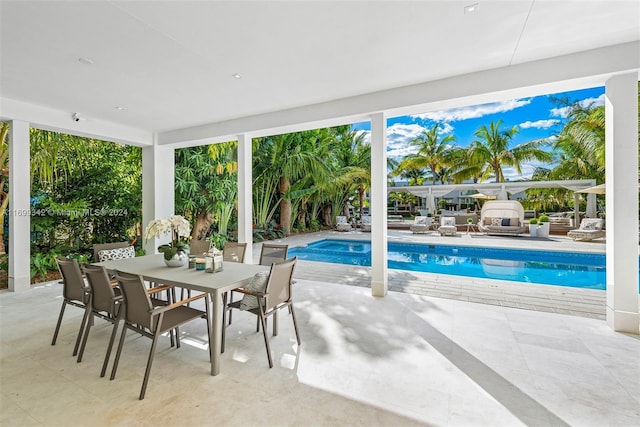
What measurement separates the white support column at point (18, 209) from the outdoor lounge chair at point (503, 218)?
15.1 m

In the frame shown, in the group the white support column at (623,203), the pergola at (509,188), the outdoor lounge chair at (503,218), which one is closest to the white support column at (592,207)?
the pergola at (509,188)

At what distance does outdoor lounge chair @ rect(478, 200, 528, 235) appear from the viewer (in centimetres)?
1287

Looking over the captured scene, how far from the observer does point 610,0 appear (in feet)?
8.91

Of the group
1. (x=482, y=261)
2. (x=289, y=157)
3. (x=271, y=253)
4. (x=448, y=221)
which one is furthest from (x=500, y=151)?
(x=271, y=253)

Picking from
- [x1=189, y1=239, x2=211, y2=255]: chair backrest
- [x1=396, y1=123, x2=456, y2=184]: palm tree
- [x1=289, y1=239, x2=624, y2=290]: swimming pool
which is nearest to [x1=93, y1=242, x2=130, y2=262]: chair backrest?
[x1=189, y1=239, x2=211, y2=255]: chair backrest

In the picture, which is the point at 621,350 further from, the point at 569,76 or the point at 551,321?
the point at 569,76

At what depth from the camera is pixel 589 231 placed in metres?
10.8

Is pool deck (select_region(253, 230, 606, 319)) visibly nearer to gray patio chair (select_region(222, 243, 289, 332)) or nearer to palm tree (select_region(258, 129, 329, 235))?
gray patio chair (select_region(222, 243, 289, 332))

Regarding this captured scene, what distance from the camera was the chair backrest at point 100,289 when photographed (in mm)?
2645

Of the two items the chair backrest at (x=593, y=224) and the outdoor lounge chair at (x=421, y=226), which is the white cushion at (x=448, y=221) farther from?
the chair backrest at (x=593, y=224)

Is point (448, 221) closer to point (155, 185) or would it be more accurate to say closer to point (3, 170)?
point (155, 185)

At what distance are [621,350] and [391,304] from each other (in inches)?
96.1

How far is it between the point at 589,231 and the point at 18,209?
16.5m

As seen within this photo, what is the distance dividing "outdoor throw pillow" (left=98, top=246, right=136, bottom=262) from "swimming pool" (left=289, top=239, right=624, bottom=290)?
4935 millimetres
